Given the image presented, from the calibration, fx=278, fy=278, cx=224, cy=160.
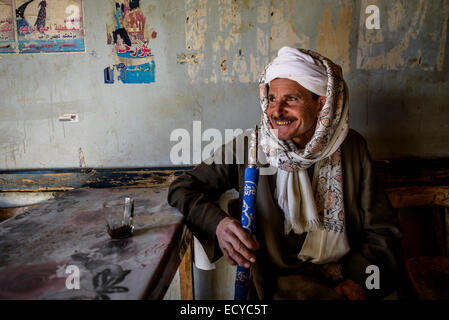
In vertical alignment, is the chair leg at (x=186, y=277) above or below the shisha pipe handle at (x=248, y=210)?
below

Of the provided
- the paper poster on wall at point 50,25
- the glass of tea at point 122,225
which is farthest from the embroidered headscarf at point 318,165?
the paper poster on wall at point 50,25

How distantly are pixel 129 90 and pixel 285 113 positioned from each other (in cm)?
103

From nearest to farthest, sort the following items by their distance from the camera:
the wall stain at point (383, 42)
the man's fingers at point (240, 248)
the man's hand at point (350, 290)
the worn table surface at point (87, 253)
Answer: the worn table surface at point (87, 253), the man's fingers at point (240, 248), the man's hand at point (350, 290), the wall stain at point (383, 42)

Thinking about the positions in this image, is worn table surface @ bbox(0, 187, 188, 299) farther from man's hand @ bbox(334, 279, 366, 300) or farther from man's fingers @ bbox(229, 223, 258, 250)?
man's hand @ bbox(334, 279, 366, 300)

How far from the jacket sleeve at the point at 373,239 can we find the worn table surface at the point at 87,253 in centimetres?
74

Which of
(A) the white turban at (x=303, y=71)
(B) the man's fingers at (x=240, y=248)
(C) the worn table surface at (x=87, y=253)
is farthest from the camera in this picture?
(A) the white turban at (x=303, y=71)

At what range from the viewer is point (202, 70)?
5.64 ft

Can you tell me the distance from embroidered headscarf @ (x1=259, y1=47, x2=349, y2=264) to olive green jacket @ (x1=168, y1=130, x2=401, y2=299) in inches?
2.0

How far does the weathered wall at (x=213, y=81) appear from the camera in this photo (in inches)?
64.9

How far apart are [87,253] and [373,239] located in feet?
3.69

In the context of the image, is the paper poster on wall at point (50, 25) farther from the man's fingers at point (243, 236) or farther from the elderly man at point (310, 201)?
the man's fingers at point (243, 236)

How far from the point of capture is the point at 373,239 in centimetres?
120

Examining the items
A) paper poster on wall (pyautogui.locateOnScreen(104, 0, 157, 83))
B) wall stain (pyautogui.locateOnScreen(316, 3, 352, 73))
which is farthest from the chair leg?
wall stain (pyautogui.locateOnScreen(316, 3, 352, 73))
